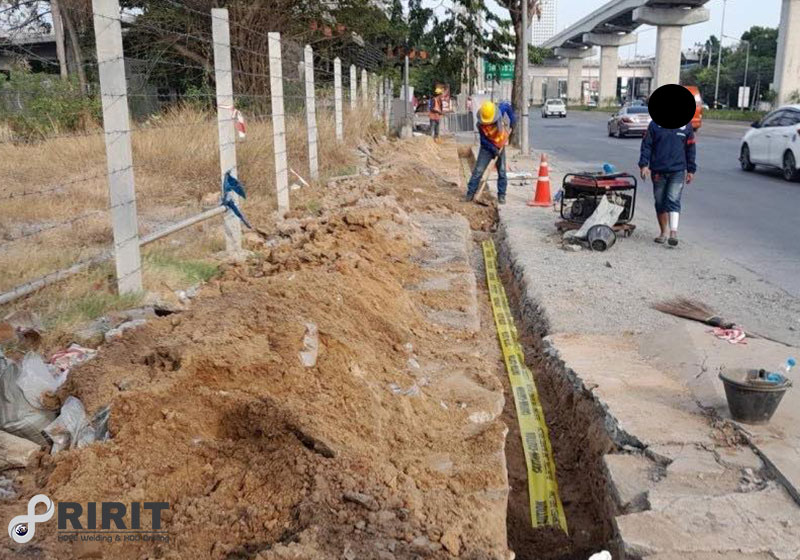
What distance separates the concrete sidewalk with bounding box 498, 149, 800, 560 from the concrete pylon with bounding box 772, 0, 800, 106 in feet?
120

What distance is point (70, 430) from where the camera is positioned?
143 inches

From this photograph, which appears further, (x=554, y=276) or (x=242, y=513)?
(x=554, y=276)

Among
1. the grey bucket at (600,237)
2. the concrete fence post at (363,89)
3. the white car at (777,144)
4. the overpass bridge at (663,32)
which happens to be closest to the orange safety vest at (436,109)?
the concrete fence post at (363,89)

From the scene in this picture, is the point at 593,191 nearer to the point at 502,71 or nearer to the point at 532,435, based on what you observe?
the point at 532,435

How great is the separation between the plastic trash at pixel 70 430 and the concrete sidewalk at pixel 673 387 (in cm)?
238

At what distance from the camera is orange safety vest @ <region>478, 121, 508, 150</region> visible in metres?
12.0

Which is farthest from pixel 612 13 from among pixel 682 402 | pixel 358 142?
pixel 682 402

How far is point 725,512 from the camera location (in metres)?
3.42

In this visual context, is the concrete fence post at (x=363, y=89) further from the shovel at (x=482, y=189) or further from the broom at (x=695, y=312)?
the broom at (x=695, y=312)

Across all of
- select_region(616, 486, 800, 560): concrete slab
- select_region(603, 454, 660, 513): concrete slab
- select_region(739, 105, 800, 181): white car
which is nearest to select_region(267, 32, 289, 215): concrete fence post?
select_region(603, 454, 660, 513): concrete slab

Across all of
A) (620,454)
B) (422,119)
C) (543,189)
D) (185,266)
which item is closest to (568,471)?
(620,454)

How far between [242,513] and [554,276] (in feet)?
16.8

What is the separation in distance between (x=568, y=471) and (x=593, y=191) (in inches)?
208

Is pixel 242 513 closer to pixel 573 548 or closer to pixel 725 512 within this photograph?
pixel 573 548
